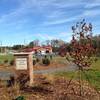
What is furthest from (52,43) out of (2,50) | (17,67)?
(17,67)

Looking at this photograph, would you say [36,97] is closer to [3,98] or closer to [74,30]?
[3,98]

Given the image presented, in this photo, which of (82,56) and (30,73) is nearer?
(82,56)

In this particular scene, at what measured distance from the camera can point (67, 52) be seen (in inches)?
523

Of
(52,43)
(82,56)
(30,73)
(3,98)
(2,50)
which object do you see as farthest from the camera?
(2,50)

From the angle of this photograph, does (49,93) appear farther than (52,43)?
No

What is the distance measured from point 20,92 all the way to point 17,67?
317 centimetres

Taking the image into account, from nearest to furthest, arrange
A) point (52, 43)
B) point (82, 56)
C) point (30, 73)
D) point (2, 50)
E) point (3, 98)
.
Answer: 1. point (3, 98)
2. point (82, 56)
3. point (30, 73)
4. point (52, 43)
5. point (2, 50)

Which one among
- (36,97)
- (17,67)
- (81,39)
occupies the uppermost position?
(81,39)

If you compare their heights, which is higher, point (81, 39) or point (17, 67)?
point (81, 39)

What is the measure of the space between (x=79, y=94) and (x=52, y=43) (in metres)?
99.8

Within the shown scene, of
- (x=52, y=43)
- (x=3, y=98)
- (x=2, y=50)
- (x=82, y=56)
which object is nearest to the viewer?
(x=3, y=98)

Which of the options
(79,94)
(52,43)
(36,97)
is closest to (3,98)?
(36,97)

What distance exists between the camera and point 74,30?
12883 millimetres

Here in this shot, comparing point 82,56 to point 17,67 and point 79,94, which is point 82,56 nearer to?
point 79,94
